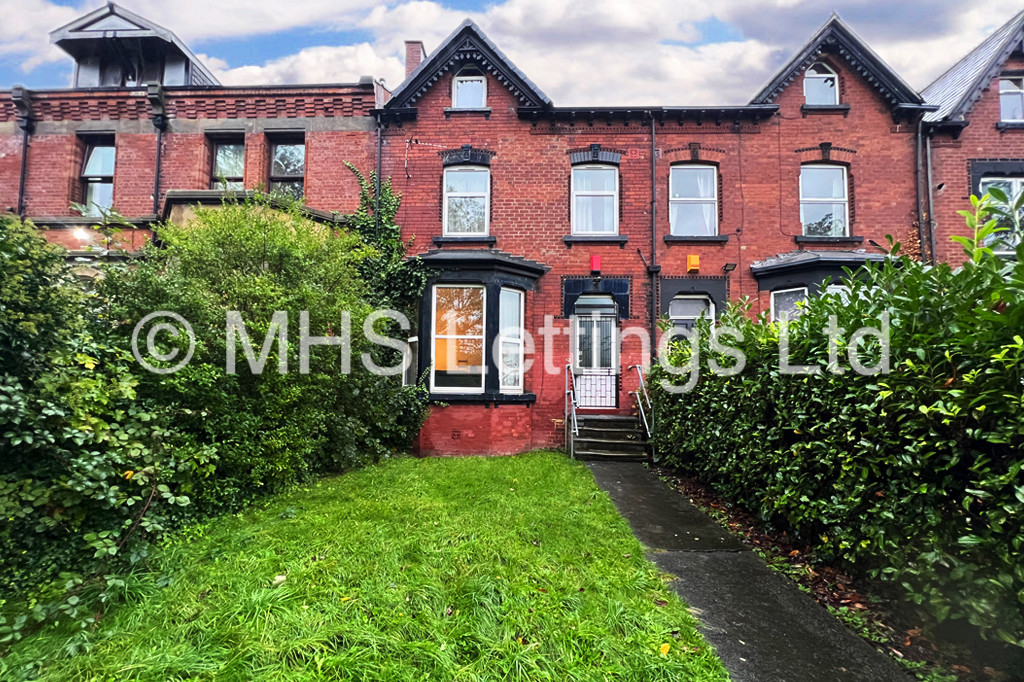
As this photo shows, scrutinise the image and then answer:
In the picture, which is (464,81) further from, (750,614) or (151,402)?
(750,614)

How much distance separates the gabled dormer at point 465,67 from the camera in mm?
10555

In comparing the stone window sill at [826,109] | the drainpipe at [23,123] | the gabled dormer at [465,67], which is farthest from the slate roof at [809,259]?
the drainpipe at [23,123]

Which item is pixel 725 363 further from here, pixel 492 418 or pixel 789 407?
pixel 492 418

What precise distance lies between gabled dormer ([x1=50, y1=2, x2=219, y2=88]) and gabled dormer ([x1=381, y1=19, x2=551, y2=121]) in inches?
239

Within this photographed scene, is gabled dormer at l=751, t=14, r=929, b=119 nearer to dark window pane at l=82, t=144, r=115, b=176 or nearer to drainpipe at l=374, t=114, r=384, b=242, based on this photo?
drainpipe at l=374, t=114, r=384, b=242

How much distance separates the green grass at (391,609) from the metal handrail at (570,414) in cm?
408

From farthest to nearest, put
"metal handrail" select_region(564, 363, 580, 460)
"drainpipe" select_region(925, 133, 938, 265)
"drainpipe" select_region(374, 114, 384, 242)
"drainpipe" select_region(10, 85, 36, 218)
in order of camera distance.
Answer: "drainpipe" select_region(10, 85, 36, 218), "drainpipe" select_region(374, 114, 384, 242), "drainpipe" select_region(925, 133, 938, 265), "metal handrail" select_region(564, 363, 580, 460)

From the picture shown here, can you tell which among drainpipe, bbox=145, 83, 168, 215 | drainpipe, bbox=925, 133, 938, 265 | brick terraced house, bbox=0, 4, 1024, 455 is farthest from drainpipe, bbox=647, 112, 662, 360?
drainpipe, bbox=145, 83, 168, 215

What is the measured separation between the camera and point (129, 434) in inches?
135

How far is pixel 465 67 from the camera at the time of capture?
1084 centimetres

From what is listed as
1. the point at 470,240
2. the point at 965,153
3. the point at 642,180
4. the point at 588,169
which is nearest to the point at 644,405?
the point at 642,180

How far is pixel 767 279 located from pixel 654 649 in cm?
929

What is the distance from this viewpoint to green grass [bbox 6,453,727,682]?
8.39 ft

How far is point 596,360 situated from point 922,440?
770 centimetres
